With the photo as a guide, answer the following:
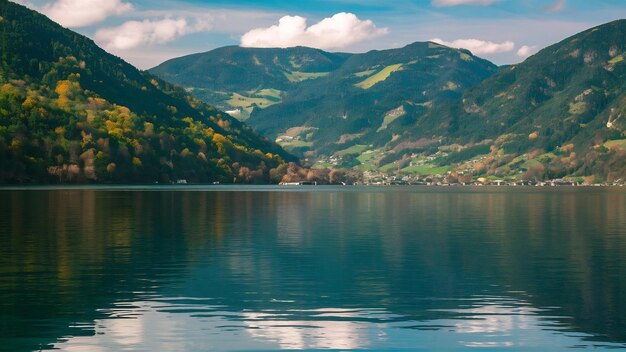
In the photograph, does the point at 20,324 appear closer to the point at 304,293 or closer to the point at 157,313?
the point at 157,313

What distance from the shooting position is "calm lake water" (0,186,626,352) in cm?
3609

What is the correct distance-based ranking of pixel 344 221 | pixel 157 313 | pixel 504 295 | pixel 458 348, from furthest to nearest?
pixel 344 221 → pixel 504 295 → pixel 157 313 → pixel 458 348

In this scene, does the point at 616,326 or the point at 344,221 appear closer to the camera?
the point at 616,326

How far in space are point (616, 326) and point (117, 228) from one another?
213 feet

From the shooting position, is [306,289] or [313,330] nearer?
[313,330]

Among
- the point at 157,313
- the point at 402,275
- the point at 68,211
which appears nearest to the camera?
the point at 157,313

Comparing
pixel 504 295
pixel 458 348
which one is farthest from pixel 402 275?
pixel 458 348

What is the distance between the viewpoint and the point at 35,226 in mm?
94750

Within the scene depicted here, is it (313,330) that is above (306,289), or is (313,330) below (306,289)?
below

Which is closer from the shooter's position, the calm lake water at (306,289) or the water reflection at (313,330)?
the water reflection at (313,330)

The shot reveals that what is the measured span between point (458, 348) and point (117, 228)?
2574 inches

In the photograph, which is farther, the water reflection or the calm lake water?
the calm lake water

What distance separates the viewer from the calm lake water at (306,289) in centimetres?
3609

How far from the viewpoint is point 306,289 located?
163 ft
